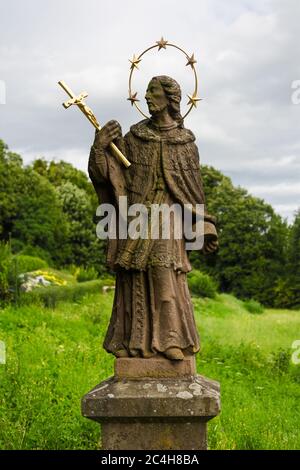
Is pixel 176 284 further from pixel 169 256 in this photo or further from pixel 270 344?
pixel 270 344

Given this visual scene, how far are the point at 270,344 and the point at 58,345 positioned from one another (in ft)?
20.2

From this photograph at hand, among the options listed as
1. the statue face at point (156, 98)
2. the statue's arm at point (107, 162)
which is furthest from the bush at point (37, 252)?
the statue face at point (156, 98)

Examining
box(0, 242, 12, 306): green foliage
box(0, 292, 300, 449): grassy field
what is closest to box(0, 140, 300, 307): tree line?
box(0, 242, 12, 306): green foliage

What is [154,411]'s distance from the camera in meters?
5.60

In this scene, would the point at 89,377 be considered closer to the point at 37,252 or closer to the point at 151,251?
the point at 151,251

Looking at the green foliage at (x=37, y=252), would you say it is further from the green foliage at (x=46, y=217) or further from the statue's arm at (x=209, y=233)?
the statue's arm at (x=209, y=233)

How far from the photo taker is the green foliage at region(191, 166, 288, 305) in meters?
41.5

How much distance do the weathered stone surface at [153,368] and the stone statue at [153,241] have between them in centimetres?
6

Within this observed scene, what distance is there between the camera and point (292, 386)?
40.6 feet

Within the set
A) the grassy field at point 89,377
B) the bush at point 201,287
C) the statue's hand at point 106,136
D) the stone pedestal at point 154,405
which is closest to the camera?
the stone pedestal at point 154,405

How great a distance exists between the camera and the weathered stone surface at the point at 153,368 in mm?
5816

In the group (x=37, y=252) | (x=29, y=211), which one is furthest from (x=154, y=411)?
(x=29, y=211)
